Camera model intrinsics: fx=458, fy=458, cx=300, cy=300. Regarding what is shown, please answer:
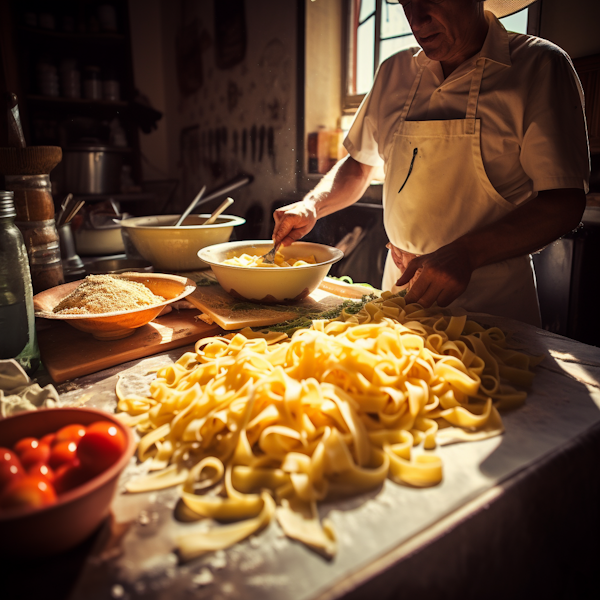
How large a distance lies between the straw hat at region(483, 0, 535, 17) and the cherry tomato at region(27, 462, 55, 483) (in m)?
2.09

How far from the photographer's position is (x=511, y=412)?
3.35ft

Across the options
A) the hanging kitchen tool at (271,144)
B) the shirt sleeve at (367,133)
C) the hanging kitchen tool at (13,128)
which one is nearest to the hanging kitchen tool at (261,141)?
the hanging kitchen tool at (271,144)

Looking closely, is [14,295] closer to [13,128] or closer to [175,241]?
[13,128]

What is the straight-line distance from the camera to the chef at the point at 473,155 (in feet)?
4.87

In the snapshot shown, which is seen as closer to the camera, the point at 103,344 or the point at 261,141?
the point at 103,344

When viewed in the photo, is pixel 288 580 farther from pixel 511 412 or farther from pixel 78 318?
pixel 78 318

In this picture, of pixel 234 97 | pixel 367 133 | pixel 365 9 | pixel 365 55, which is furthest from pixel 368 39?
pixel 367 133

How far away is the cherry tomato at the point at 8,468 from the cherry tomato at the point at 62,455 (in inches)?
1.7

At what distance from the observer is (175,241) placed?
2105mm

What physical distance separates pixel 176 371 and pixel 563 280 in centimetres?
216

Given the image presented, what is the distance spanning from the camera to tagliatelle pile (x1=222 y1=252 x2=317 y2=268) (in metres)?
1.76

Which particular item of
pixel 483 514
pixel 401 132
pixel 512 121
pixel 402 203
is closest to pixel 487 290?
pixel 402 203

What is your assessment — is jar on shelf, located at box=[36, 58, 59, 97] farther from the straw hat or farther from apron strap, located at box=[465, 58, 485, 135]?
apron strap, located at box=[465, 58, 485, 135]

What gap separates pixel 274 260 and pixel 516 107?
102 centimetres
